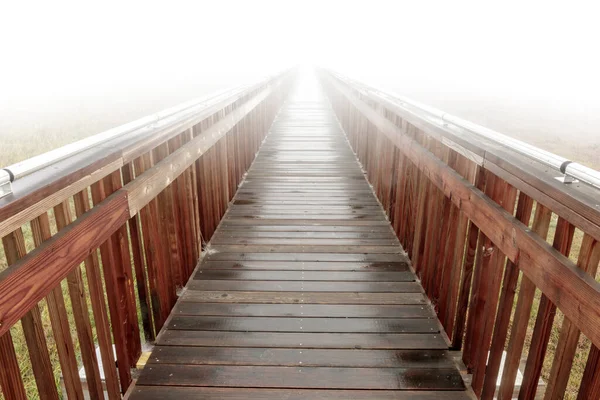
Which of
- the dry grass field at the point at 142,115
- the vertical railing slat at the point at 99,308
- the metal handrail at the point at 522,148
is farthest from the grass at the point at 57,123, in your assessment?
the metal handrail at the point at 522,148

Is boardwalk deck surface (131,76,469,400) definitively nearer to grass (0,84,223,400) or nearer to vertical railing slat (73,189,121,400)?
vertical railing slat (73,189,121,400)

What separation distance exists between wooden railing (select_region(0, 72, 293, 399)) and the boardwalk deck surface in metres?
0.27

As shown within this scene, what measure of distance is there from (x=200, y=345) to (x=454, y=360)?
4.96 feet

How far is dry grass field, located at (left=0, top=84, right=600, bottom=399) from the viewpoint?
15.5 metres

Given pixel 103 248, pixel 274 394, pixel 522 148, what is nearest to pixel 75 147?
pixel 103 248

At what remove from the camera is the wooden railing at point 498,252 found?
1433 millimetres

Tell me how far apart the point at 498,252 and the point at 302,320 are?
1.43 meters

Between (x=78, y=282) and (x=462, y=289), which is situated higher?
(x=78, y=282)

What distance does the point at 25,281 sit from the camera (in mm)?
1332

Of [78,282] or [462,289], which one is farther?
[462,289]

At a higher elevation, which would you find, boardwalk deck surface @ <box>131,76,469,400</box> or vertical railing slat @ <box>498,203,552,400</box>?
vertical railing slat @ <box>498,203,552,400</box>

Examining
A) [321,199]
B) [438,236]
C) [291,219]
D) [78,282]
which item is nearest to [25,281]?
[78,282]

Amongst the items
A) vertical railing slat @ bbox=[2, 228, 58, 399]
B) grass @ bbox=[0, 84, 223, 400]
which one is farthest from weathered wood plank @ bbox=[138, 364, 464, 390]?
grass @ bbox=[0, 84, 223, 400]

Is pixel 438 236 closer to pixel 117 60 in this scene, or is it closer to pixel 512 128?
pixel 512 128
